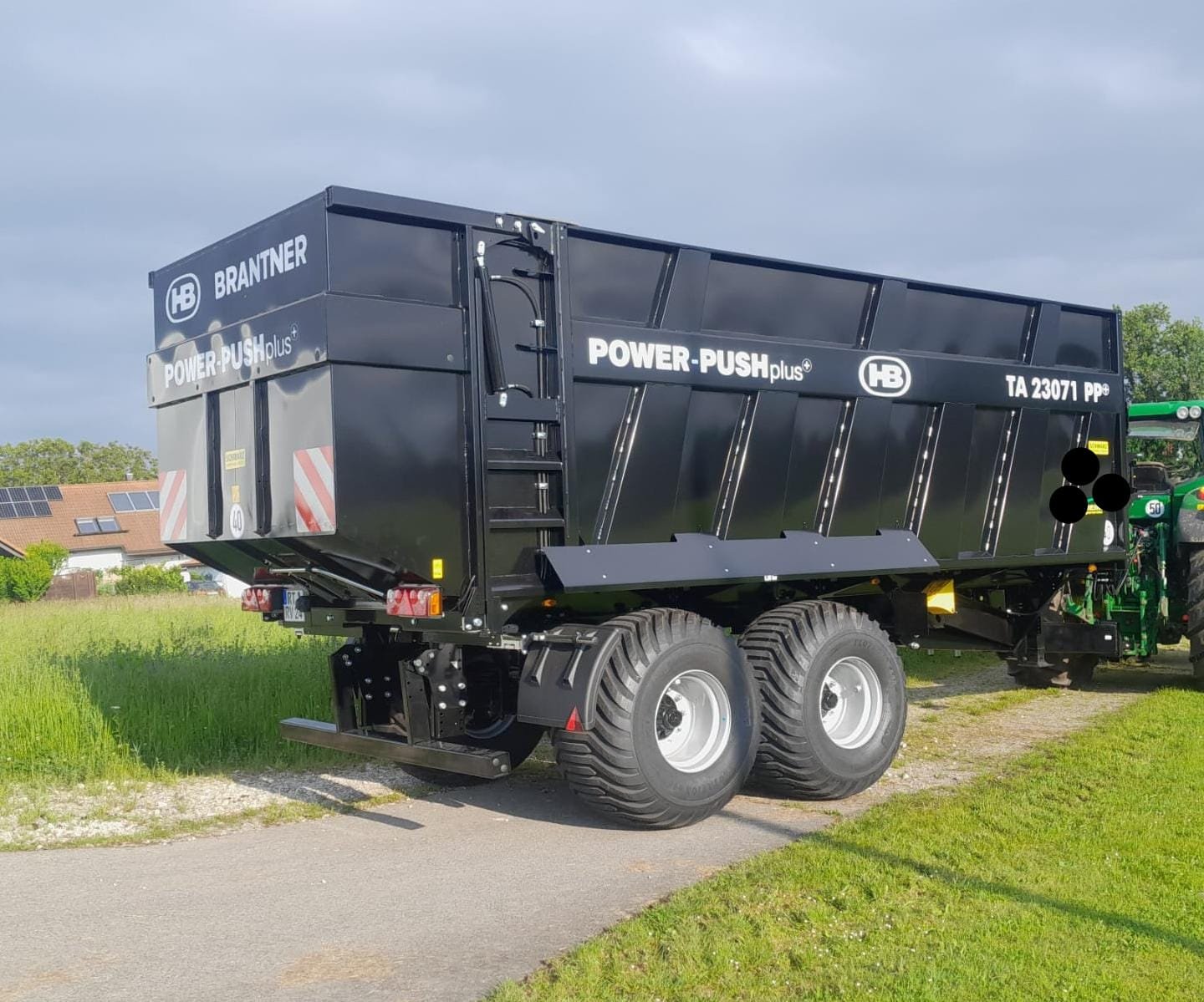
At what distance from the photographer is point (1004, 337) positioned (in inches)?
356

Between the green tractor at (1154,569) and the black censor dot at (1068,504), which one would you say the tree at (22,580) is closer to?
the green tractor at (1154,569)

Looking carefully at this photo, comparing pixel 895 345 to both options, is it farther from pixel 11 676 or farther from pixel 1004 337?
pixel 11 676

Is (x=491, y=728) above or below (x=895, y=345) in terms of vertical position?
below

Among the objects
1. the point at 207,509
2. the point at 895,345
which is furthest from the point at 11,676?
the point at 895,345

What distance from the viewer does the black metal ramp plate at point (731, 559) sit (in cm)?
644

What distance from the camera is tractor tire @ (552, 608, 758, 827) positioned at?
618 centimetres

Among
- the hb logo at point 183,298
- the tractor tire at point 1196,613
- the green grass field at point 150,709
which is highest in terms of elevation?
the hb logo at point 183,298

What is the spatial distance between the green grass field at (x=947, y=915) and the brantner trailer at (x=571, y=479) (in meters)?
1.13

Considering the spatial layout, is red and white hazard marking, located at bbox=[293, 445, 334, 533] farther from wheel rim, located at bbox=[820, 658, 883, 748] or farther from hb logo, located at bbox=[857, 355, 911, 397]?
hb logo, located at bbox=[857, 355, 911, 397]

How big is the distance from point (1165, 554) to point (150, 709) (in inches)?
358

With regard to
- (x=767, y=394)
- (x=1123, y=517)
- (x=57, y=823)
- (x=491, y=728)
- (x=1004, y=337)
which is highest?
(x=1004, y=337)

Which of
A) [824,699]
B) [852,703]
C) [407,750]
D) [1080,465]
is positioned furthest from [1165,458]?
[407,750]

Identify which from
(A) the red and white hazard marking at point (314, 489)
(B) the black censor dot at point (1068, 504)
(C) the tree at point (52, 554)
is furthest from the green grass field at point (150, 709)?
(C) the tree at point (52, 554)

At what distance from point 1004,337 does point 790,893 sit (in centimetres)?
549
